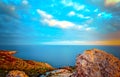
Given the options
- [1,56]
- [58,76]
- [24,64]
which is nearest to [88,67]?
[58,76]

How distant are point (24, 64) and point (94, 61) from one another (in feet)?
212

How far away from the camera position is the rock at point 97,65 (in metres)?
28.0

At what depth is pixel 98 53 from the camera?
29156mm

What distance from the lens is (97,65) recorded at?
28516mm

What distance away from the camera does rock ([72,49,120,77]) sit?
28.0m

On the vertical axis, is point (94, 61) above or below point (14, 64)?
above

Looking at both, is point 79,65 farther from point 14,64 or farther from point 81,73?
point 14,64

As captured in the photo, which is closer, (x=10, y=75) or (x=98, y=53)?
(x=98, y=53)

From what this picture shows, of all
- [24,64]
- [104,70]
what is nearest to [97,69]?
[104,70]

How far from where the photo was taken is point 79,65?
29.6 meters

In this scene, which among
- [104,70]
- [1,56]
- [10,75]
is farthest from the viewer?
[1,56]

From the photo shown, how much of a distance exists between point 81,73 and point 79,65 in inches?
42.4

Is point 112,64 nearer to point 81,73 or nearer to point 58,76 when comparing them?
point 81,73

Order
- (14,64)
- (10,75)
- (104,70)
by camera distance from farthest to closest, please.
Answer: (14,64) < (10,75) < (104,70)
